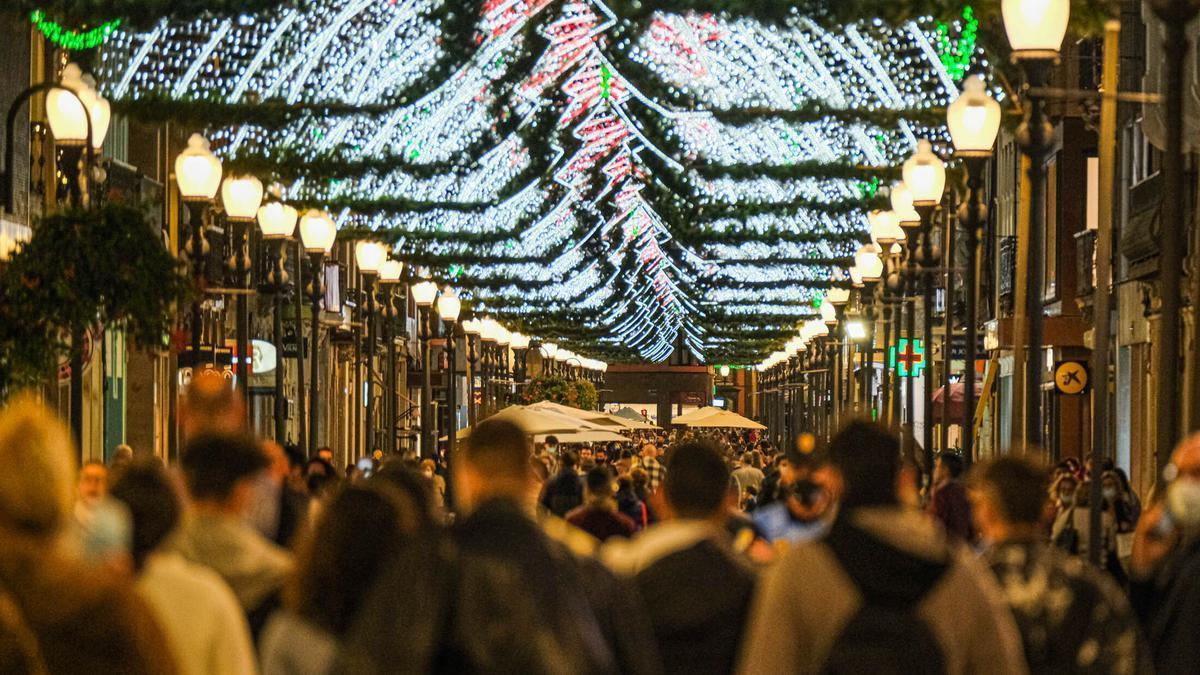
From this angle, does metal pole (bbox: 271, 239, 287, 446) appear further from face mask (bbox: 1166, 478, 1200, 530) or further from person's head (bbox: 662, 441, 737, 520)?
person's head (bbox: 662, 441, 737, 520)

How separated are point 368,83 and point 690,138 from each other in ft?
19.4

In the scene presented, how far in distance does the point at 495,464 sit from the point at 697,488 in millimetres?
1339

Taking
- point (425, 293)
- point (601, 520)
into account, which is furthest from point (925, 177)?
point (425, 293)

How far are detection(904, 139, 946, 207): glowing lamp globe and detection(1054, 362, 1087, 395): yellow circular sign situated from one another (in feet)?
24.5

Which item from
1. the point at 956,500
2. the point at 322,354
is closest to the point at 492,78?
the point at 956,500

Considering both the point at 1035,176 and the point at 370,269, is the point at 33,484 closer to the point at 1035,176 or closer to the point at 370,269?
the point at 1035,176

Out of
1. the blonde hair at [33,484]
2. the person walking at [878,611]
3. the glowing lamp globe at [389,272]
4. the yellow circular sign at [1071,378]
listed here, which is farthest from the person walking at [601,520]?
the glowing lamp globe at [389,272]

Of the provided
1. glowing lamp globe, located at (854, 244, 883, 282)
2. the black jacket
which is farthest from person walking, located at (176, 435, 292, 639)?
glowing lamp globe, located at (854, 244, 883, 282)

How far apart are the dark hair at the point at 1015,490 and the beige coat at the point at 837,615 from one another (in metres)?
0.67

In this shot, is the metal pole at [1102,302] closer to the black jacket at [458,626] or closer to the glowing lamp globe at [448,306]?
the black jacket at [458,626]

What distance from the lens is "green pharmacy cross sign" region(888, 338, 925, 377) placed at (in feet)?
92.7

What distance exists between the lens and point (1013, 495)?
22.5ft

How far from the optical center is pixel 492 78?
90.0ft

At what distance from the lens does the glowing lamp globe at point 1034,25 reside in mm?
15094
